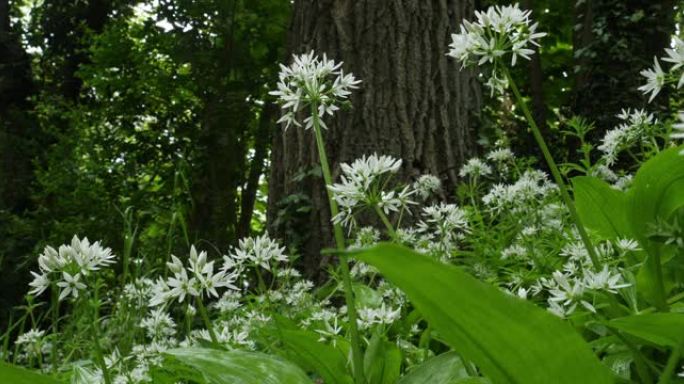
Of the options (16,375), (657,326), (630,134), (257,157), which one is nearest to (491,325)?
(657,326)

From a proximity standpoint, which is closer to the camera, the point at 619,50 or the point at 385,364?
the point at 385,364

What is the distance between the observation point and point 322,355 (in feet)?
5.48

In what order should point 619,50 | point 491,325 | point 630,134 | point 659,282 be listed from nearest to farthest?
point 491,325 < point 659,282 < point 630,134 < point 619,50

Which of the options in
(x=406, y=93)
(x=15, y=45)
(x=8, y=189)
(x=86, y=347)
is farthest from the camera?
(x=15, y=45)

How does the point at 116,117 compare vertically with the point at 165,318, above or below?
above

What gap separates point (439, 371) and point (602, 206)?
1.80 feet

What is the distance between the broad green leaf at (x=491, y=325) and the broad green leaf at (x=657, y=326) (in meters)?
0.09

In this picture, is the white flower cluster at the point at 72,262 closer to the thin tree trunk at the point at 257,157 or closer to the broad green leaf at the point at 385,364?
the broad green leaf at the point at 385,364

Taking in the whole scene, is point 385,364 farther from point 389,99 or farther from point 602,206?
point 389,99

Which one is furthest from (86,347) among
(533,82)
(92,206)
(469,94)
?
(533,82)

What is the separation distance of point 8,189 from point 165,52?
10.4 feet

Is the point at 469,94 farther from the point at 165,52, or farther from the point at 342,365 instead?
the point at 165,52

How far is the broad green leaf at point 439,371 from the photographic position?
4.88ft

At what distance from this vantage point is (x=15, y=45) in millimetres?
11750
